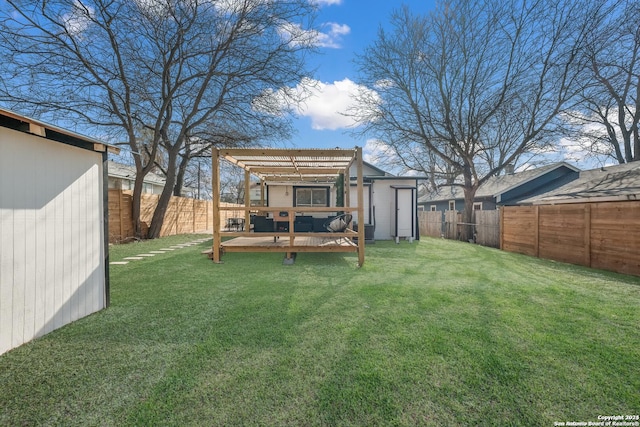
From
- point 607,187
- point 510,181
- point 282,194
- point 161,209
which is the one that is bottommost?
point 161,209

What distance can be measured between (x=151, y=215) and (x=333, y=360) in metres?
12.7

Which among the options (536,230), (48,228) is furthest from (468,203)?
(48,228)

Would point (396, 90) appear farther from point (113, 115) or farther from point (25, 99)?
point (25, 99)

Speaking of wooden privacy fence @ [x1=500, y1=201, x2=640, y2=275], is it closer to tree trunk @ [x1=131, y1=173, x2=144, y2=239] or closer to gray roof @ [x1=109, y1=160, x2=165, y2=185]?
tree trunk @ [x1=131, y1=173, x2=144, y2=239]

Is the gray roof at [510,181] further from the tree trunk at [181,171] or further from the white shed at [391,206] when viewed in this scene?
the tree trunk at [181,171]

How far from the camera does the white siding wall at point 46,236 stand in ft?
7.77

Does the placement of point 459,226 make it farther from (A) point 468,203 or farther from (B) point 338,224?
(B) point 338,224

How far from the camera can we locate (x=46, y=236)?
272cm

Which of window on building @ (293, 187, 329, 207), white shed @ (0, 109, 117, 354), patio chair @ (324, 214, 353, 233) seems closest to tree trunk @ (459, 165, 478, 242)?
window on building @ (293, 187, 329, 207)

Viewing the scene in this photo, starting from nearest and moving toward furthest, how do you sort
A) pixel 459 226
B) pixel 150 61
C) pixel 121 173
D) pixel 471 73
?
pixel 150 61, pixel 471 73, pixel 459 226, pixel 121 173

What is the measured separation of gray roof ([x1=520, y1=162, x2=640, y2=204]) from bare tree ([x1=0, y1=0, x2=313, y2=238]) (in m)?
9.94

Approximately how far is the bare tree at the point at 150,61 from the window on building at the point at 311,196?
294 centimetres

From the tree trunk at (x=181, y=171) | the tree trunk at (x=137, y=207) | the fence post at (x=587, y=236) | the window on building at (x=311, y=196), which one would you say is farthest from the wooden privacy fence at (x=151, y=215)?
the fence post at (x=587, y=236)

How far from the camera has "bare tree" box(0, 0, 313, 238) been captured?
828cm
